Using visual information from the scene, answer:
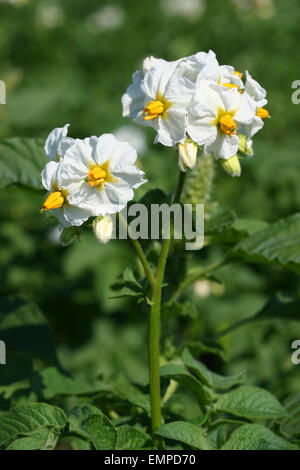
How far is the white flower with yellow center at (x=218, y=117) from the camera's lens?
1354mm

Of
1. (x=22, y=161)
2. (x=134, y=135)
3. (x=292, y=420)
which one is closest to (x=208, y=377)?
(x=292, y=420)

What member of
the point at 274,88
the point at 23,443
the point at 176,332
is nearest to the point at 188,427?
the point at 23,443

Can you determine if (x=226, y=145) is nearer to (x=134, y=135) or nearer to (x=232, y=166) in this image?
(x=232, y=166)

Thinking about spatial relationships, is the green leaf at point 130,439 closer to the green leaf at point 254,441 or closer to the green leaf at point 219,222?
the green leaf at point 254,441

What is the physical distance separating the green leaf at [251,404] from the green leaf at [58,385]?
14.3 inches

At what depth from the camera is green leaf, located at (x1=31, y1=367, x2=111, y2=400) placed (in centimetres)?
182

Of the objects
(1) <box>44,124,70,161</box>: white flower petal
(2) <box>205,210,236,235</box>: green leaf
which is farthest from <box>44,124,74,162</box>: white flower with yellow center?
(2) <box>205,210,236,235</box>: green leaf

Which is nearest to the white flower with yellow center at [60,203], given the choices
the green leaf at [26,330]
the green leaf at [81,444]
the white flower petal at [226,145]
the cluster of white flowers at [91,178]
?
the cluster of white flowers at [91,178]

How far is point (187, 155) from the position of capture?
1.36 m

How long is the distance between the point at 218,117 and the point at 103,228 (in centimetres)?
35

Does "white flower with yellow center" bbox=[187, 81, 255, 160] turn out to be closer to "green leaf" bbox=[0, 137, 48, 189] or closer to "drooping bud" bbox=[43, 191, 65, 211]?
"drooping bud" bbox=[43, 191, 65, 211]

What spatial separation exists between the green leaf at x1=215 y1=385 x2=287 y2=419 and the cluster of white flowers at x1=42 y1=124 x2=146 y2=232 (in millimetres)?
589
